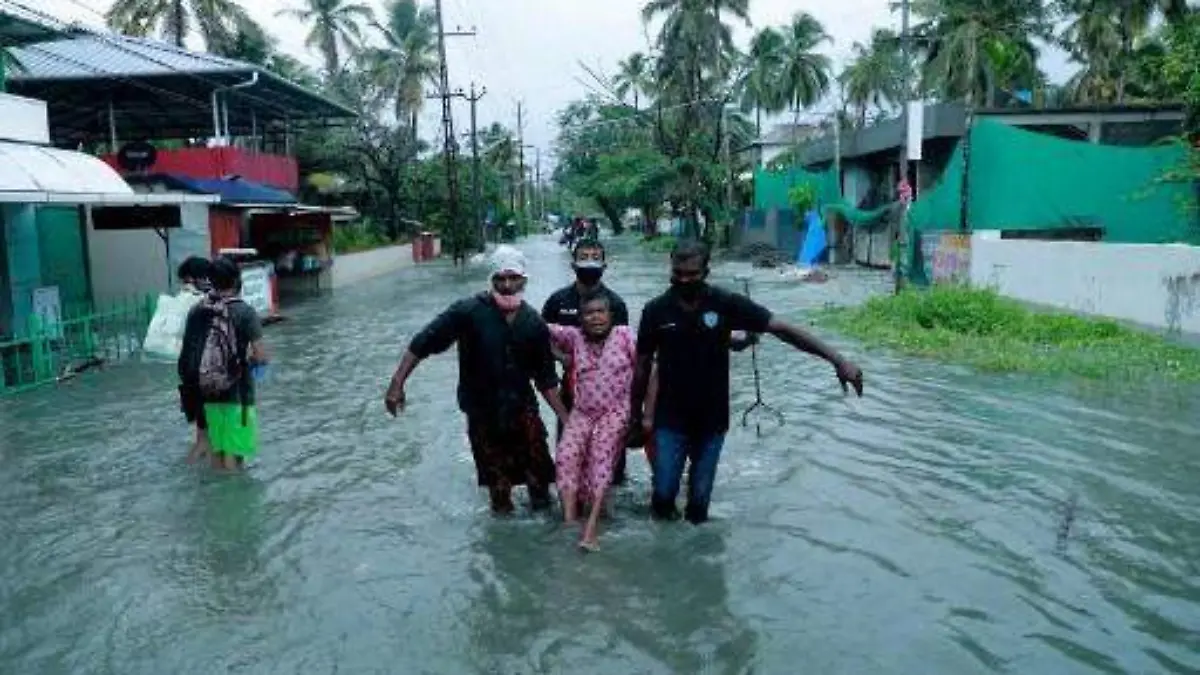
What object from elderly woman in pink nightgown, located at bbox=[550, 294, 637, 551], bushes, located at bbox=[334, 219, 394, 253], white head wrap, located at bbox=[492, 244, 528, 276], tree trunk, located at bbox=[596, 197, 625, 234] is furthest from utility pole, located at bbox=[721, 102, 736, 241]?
elderly woman in pink nightgown, located at bbox=[550, 294, 637, 551]

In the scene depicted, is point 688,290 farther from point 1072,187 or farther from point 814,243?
point 814,243

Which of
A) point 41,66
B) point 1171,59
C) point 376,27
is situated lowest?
point 1171,59

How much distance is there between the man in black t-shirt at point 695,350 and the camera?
5738 millimetres

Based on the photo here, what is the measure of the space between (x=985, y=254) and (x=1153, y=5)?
20.9m

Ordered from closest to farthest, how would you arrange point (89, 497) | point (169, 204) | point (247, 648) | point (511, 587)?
point (247, 648) → point (511, 587) → point (89, 497) → point (169, 204)

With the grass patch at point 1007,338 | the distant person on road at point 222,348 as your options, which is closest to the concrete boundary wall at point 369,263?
the grass patch at point 1007,338

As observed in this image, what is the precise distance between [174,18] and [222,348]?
33.4m

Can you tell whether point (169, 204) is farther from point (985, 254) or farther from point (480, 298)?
point (985, 254)

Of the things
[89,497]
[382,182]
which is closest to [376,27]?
[382,182]

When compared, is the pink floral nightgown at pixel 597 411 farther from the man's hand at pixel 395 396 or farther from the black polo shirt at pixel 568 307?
the man's hand at pixel 395 396

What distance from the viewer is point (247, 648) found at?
15.3ft

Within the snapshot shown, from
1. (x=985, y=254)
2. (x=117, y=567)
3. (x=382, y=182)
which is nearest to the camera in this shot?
(x=117, y=567)

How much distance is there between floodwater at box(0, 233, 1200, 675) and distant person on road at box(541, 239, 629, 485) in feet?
3.11

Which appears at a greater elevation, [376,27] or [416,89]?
[376,27]
